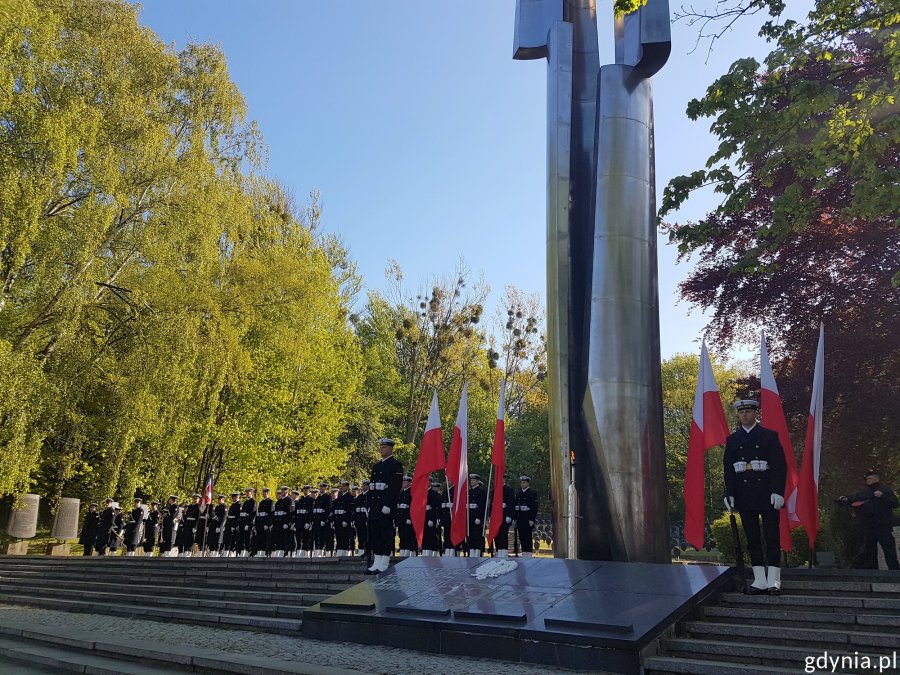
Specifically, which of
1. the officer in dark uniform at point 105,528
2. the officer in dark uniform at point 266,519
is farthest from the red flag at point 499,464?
the officer in dark uniform at point 105,528

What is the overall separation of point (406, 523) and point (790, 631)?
889cm

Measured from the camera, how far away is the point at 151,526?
834 inches

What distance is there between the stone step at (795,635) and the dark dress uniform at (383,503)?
505 cm

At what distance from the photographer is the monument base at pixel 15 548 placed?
2222cm

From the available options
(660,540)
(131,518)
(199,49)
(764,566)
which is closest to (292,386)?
(131,518)

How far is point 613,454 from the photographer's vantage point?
32.7ft

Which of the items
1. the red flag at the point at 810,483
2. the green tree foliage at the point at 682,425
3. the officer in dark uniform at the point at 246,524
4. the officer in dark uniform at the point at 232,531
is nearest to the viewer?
the red flag at the point at 810,483

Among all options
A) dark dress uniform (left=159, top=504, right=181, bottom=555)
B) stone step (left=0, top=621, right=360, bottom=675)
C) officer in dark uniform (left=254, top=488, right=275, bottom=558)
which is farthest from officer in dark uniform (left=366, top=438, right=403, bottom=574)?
dark dress uniform (left=159, top=504, right=181, bottom=555)

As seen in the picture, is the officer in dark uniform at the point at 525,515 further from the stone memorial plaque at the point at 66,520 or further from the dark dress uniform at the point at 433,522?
the stone memorial plaque at the point at 66,520

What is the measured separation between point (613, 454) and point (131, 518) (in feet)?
57.4

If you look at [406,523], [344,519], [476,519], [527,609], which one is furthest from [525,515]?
[527,609]

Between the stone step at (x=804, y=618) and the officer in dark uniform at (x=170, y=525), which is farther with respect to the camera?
the officer in dark uniform at (x=170, y=525)

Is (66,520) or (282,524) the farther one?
(66,520)

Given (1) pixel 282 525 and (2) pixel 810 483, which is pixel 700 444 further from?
(1) pixel 282 525
